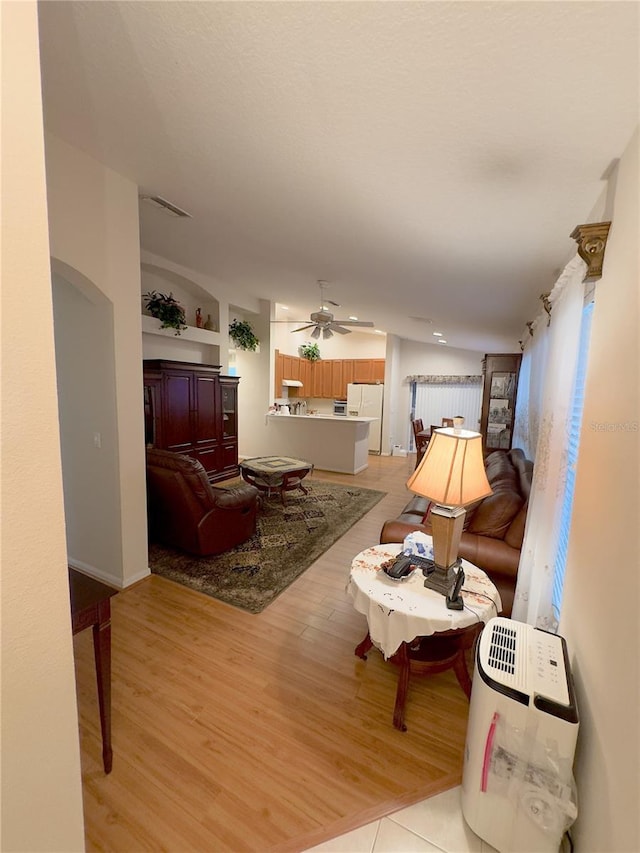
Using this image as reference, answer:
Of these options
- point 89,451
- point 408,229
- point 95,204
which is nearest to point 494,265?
point 408,229

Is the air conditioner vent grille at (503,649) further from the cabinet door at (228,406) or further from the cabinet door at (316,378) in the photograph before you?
the cabinet door at (316,378)

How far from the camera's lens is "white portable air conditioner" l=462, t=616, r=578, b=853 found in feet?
3.46

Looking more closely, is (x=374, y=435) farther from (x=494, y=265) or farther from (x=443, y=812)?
(x=443, y=812)

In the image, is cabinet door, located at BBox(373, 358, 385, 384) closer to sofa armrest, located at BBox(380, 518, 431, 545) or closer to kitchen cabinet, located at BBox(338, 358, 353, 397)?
kitchen cabinet, located at BBox(338, 358, 353, 397)

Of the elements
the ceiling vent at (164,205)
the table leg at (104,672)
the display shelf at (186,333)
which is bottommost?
the table leg at (104,672)

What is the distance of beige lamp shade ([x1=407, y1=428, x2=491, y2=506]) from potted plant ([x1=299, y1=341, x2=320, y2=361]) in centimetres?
732

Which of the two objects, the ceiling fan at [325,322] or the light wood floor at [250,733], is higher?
the ceiling fan at [325,322]

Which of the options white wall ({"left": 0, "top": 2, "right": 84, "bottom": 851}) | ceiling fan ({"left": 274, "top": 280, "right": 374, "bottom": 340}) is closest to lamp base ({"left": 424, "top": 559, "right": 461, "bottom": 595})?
white wall ({"left": 0, "top": 2, "right": 84, "bottom": 851})

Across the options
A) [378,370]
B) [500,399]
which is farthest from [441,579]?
[378,370]

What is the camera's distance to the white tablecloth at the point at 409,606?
1463 millimetres

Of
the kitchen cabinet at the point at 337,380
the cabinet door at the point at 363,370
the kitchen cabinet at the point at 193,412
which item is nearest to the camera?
the kitchen cabinet at the point at 193,412

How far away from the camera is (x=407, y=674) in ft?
5.26

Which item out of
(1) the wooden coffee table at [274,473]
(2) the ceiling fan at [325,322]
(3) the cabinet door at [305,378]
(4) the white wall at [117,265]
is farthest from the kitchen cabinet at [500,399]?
(4) the white wall at [117,265]

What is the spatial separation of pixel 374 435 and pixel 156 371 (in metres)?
5.19
